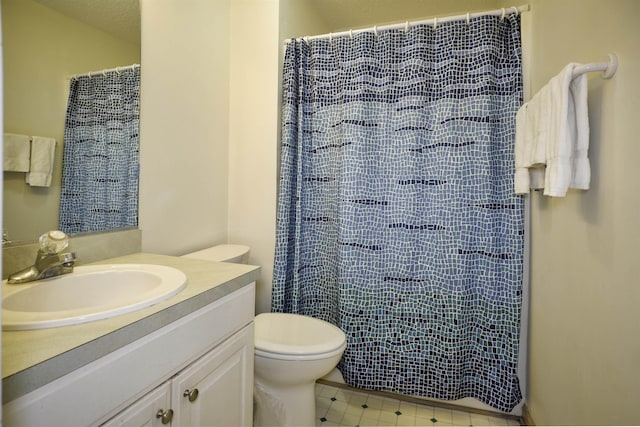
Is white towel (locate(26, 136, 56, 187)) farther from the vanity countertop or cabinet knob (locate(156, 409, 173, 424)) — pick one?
cabinet knob (locate(156, 409, 173, 424))

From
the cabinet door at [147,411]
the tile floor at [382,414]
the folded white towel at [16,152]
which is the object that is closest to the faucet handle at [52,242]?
the folded white towel at [16,152]

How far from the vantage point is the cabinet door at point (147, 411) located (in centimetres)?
70

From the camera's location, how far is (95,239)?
47.3 inches

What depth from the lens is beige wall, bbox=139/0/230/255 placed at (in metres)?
1.42

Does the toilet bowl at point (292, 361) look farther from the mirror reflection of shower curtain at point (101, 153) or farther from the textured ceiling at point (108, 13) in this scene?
Result: the textured ceiling at point (108, 13)

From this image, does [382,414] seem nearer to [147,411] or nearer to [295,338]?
[295,338]

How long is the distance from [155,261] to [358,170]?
1.07 metres

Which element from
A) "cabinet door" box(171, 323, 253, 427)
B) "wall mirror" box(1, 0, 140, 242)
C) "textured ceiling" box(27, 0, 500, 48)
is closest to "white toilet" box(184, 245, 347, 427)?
"cabinet door" box(171, 323, 253, 427)

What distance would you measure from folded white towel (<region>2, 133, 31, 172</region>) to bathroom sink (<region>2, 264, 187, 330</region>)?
0.35 metres

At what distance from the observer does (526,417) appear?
160 centimetres

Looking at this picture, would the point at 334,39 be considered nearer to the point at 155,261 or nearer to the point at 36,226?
the point at 155,261

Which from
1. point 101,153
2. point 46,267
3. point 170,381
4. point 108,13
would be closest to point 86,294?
point 46,267

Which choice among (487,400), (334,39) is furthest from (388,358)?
(334,39)

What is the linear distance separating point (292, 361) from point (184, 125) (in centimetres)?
122
